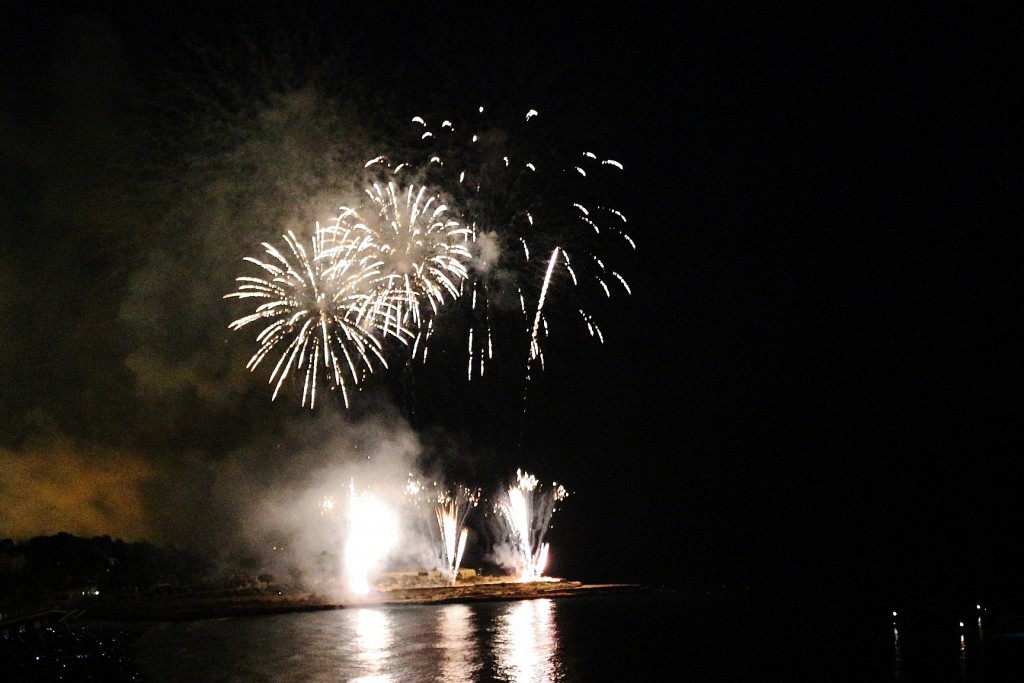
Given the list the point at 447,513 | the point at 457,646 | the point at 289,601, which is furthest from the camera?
the point at 447,513

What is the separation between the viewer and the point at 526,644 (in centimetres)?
2400

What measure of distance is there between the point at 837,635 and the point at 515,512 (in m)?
22.0

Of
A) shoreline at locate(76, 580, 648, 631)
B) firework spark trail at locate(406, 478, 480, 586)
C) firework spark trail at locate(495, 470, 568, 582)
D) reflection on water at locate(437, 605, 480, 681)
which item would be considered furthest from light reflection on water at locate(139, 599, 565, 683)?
firework spark trail at locate(406, 478, 480, 586)

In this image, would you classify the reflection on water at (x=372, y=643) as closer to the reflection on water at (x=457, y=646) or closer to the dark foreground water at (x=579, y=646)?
the dark foreground water at (x=579, y=646)

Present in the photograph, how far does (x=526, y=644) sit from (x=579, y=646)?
164 centimetres

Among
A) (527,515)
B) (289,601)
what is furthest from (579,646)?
(527,515)

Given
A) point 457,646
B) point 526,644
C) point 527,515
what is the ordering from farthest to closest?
1. point 527,515
2. point 526,644
3. point 457,646

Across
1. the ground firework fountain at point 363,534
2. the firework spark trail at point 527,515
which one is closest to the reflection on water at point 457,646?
the firework spark trail at point 527,515

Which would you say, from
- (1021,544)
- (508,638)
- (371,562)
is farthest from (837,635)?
(1021,544)

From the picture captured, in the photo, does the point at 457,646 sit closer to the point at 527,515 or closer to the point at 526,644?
the point at 526,644

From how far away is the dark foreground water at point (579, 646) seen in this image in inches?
774

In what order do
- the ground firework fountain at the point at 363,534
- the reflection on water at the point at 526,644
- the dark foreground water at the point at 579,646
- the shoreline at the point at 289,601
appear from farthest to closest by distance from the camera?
the ground firework fountain at the point at 363,534
the shoreline at the point at 289,601
the dark foreground water at the point at 579,646
the reflection on water at the point at 526,644

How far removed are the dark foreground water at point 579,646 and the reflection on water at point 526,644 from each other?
0.15 feet

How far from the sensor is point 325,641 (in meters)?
25.4
